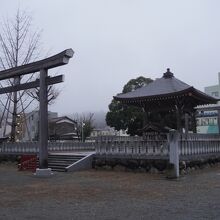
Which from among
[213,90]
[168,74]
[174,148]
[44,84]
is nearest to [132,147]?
[174,148]

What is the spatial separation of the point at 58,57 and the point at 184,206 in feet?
33.7

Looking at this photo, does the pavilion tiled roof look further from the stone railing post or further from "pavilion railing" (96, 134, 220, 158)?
the stone railing post

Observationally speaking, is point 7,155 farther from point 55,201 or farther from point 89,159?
point 55,201

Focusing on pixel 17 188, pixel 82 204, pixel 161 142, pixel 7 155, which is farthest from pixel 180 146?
pixel 7 155

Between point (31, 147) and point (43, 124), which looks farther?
point (31, 147)

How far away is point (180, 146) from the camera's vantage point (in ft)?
Result: 65.1

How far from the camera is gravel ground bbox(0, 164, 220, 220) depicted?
381 inches

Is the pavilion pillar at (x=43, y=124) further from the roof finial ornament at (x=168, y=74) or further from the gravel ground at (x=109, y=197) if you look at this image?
the roof finial ornament at (x=168, y=74)

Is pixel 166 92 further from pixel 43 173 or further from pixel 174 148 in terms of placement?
pixel 43 173

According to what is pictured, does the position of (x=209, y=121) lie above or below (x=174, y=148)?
above

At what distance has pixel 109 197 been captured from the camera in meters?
12.4

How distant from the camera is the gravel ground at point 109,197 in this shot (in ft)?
31.7

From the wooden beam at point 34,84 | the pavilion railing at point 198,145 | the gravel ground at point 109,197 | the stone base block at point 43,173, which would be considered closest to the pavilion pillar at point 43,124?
the wooden beam at point 34,84

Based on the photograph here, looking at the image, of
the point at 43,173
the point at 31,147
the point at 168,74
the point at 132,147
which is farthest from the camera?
the point at 31,147
